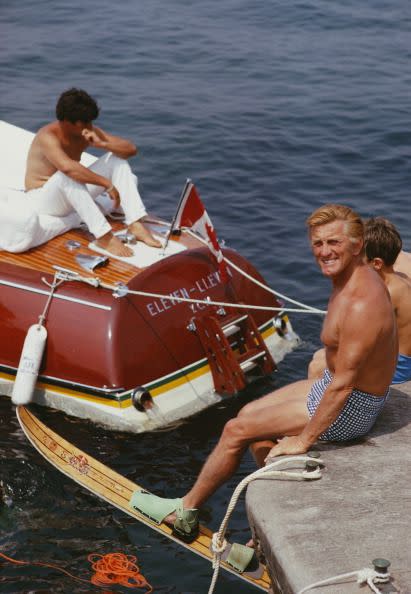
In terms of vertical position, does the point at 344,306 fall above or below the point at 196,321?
above

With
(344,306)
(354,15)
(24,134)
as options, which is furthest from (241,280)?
(354,15)

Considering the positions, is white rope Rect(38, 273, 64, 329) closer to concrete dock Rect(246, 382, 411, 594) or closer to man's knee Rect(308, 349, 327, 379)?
man's knee Rect(308, 349, 327, 379)

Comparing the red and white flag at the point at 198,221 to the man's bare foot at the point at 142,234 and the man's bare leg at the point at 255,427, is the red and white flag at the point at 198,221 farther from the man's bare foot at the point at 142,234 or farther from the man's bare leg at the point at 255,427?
the man's bare leg at the point at 255,427

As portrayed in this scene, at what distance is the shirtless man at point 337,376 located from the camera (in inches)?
211

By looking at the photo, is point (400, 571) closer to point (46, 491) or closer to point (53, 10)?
point (46, 491)

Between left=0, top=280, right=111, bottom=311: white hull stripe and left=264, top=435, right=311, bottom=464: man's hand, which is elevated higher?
left=264, top=435, right=311, bottom=464: man's hand

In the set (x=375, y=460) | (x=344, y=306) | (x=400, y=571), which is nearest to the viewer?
(x=400, y=571)

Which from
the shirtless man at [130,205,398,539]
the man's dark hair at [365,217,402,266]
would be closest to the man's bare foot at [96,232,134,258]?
the man's dark hair at [365,217,402,266]

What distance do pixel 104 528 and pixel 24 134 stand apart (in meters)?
4.93

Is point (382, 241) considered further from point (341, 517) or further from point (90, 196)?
point (90, 196)

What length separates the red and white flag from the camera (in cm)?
897

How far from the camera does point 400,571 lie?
4812 mm

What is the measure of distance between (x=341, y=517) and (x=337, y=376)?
0.70 meters

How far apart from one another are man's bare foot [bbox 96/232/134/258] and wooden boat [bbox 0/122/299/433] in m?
0.09
